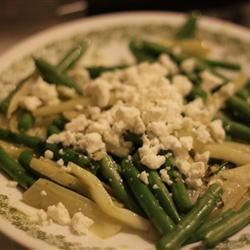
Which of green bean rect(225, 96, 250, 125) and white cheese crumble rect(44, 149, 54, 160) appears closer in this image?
white cheese crumble rect(44, 149, 54, 160)

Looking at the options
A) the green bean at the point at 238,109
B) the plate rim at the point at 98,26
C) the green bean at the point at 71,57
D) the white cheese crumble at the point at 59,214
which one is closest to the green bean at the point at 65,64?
the green bean at the point at 71,57

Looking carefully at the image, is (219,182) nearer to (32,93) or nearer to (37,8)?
(32,93)

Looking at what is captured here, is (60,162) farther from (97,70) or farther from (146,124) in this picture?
(97,70)

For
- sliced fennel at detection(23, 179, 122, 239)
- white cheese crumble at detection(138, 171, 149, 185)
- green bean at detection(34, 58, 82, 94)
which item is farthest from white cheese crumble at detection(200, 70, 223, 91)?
sliced fennel at detection(23, 179, 122, 239)

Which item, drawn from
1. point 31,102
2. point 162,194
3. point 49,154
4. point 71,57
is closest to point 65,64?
point 71,57

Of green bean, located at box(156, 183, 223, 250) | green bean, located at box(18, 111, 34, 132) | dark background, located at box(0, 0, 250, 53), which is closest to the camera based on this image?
green bean, located at box(156, 183, 223, 250)

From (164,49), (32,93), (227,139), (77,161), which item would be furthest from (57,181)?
(164,49)

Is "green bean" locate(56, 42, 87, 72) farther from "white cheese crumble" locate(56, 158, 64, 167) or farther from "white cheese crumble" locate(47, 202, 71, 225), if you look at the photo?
"white cheese crumble" locate(47, 202, 71, 225)
